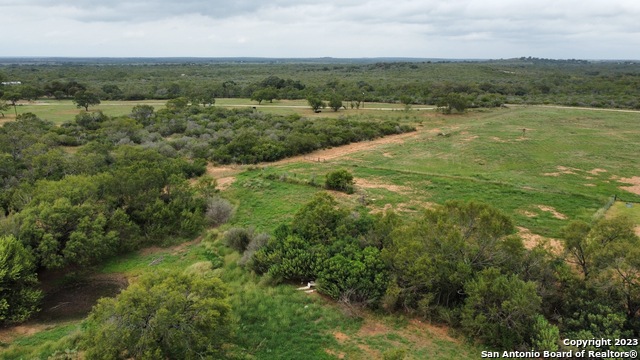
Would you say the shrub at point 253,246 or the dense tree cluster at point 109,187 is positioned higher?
the dense tree cluster at point 109,187

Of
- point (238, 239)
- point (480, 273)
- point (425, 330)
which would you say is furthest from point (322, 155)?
point (425, 330)

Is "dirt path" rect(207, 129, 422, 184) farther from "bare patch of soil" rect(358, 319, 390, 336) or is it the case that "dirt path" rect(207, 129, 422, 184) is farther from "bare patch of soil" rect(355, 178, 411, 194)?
"bare patch of soil" rect(358, 319, 390, 336)

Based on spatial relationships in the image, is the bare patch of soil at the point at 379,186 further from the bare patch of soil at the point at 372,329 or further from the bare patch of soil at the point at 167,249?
the bare patch of soil at the point at 372,329

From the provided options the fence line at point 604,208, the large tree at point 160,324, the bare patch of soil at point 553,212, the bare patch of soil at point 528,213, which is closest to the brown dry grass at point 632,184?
the fence line at point 604,208

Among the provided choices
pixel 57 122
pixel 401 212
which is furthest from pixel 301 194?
pixel 57 122

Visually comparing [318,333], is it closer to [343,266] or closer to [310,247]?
[343,266]

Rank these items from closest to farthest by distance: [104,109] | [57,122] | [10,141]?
[10,141], [57,122], [104,109]

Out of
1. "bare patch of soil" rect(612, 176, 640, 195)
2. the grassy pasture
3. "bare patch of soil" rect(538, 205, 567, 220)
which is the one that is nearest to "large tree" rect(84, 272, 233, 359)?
the grassy pasture
